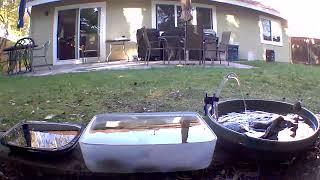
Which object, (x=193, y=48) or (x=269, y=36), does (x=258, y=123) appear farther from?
(x=269, y=36)

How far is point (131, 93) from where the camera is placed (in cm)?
570

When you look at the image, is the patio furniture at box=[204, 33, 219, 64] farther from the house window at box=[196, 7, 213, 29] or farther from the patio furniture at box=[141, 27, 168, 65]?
the house window at box=[196, 7, 213, 29]

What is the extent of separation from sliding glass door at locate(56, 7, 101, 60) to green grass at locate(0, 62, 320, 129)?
597 cm

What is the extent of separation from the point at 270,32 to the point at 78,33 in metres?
7.85

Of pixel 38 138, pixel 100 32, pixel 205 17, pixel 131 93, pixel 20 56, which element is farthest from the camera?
pixel 205 17

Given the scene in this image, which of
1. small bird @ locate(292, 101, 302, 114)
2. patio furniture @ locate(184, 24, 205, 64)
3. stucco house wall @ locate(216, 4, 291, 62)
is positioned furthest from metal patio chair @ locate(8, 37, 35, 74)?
small bird @ locate(292, 101, 302, 114)

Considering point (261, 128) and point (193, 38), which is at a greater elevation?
point (193, 38)

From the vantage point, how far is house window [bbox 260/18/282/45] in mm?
16500

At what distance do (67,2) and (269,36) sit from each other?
26.5 feet

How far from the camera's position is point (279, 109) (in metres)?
3.88

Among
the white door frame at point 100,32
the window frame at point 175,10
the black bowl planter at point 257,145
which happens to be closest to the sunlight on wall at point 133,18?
the window frame at point 175,10

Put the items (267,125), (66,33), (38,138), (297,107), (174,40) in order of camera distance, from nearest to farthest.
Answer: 1. (267,125)
2. (38,138)
3. (297,107)
4. (174,40)
5. (66,33)

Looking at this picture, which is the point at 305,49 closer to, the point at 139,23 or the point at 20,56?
the point at 139,23

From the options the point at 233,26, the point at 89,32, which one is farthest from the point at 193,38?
the point at 233,26
